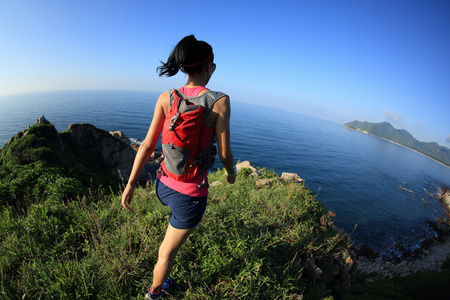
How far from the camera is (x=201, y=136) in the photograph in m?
1.78

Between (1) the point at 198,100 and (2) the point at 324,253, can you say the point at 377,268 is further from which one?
(1) the point at 198,100

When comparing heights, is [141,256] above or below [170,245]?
below

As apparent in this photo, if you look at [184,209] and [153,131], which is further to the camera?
[153,131]

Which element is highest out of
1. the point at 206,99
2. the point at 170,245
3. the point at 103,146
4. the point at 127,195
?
the point at 206,99

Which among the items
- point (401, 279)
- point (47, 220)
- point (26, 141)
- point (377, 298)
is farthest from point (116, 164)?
point (401, 279)

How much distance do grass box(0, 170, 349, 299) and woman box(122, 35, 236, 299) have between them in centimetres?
85

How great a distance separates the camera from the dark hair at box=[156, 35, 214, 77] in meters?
1.68

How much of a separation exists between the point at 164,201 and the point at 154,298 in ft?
4.37

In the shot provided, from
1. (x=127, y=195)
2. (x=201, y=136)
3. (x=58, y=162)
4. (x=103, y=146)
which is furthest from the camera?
(x=103, y=146)

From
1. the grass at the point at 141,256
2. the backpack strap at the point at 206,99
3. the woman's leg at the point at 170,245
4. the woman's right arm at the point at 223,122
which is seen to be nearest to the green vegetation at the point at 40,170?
the grass at the point at 141,256

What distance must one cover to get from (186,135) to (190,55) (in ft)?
2.45

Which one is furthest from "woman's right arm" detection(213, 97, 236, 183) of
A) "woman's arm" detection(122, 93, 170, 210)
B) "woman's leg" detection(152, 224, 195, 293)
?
"woman's leg" detection(152, 224, 195, 293)

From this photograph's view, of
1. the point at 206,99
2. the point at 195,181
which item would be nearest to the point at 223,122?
the point at 206,99

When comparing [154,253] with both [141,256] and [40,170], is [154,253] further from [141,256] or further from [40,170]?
[40,170]
